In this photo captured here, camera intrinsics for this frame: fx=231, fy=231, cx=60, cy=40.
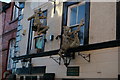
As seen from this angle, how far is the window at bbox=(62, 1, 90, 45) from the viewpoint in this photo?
7938 millimetres

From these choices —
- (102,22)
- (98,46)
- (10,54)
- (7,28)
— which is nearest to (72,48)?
(98,46)

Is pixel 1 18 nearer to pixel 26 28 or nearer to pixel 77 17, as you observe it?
pixel 26 28

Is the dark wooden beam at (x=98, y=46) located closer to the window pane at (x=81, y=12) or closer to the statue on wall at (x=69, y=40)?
the statue on wall at (x=69, y=40)

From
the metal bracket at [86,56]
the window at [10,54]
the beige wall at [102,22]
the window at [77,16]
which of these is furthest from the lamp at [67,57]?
the window at [10,54]

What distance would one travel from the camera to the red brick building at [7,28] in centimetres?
1327

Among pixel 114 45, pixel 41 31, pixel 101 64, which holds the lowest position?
pixel 101 64

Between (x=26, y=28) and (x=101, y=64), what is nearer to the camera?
(x=101, y=64)

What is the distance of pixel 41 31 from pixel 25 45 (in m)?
1.87

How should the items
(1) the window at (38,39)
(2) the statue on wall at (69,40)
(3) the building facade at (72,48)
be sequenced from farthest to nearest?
1. (1) the window at (38,39)
2. (2) the statue on wall at (69,40)
3. (3) the building facade at (72,48)

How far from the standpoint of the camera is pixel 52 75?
8.73m

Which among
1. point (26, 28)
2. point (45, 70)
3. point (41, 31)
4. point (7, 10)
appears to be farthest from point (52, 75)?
point (7, 10)

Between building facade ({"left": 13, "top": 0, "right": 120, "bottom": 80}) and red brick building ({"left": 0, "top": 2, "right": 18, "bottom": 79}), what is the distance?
162 cm

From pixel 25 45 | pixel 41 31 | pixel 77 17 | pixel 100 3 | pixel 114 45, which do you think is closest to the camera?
pixel 114 45

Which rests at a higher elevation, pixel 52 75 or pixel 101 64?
pixel 101 64
